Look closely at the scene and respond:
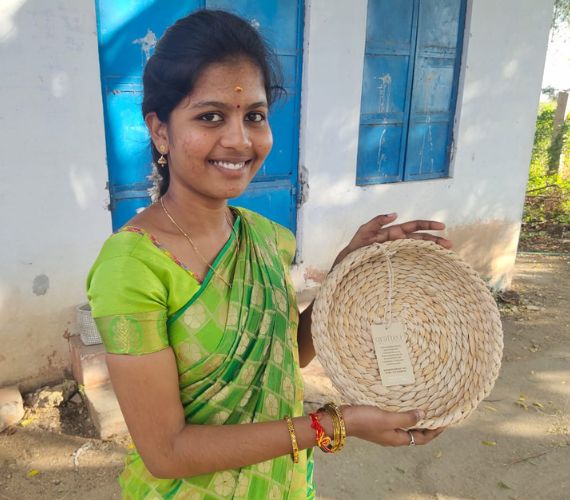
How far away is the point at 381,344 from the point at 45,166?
212 cm

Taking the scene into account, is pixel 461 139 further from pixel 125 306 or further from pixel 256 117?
pixel 125 306

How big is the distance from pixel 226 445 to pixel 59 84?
2399 mm

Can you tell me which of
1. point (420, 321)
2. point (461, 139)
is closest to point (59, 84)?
point (420, 321)

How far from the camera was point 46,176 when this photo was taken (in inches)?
115

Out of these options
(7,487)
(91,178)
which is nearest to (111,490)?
(7,487)

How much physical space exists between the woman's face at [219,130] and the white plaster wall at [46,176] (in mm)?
1945

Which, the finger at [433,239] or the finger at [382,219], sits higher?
the finger at [382,219]

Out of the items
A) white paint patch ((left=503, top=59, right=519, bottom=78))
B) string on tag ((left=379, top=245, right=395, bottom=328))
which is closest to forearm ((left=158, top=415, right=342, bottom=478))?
string on tag ((left=379, top=245, right=395, bottom=328))

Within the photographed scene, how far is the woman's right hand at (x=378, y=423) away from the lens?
1.26 meters

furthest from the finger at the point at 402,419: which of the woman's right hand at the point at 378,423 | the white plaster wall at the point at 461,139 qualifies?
the white plaster wall at the point at 461,139

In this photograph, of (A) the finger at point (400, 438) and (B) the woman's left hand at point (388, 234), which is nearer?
(A) the finger at point (400, 438)

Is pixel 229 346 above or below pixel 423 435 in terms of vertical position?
above

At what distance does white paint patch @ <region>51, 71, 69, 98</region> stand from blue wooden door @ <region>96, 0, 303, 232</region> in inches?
9.5

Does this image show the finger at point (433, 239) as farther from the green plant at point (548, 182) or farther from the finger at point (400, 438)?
the green plant at point (548, 182)
